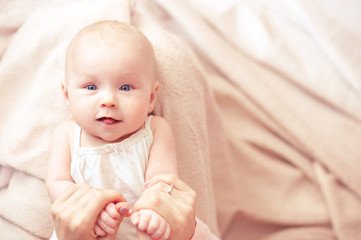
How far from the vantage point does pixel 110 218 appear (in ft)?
2.30

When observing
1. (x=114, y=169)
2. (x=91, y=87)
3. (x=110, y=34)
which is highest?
(x=110, y=34)

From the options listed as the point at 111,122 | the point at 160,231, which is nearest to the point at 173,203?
the point at 160,231

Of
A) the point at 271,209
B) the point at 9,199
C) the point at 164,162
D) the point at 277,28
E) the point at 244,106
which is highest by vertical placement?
the point at 277,28

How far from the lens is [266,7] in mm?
1366

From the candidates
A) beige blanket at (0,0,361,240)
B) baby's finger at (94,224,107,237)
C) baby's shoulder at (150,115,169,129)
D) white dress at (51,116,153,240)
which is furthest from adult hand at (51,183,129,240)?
beige blanket at (0,0,361,240)

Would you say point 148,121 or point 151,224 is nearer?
point 151,224

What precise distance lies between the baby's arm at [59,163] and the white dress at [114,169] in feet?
0.05

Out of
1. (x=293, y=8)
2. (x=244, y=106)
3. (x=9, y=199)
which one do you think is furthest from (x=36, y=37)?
(x=293, y=8)

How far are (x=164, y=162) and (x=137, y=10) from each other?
1.54ft

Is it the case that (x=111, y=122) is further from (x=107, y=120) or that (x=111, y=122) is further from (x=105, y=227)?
(x=105, y=227)

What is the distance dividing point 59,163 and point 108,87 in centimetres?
18

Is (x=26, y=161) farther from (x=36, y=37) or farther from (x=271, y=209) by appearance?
(x=271, y=209)

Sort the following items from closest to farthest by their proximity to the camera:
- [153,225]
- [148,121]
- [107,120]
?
1. [153,225]
2. [107,120]
3. [148,121]

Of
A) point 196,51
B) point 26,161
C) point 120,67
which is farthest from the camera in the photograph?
point 196,51
